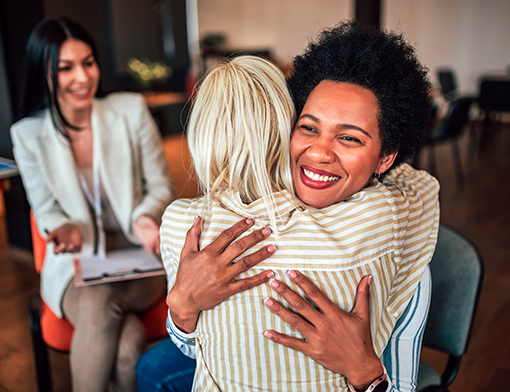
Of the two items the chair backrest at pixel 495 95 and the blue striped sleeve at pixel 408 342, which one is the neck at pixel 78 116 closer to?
the blue striped sleeve at pixel 408 342

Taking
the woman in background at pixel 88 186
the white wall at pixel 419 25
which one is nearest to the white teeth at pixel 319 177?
the woman in background at pixel 88 186

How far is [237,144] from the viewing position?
872 mm

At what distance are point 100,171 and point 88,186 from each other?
85 mm

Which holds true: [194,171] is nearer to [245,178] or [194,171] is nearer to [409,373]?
[245,178]

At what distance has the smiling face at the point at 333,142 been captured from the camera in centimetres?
91

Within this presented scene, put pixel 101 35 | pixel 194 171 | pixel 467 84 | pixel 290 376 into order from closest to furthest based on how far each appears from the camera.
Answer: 1. pixel 290 376
2. pixel 194 171
3. pixel 101 35
4. pixel 467 84

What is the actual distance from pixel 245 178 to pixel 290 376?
1.28 feet

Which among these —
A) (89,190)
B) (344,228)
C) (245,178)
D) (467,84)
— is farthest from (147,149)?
(467,84)

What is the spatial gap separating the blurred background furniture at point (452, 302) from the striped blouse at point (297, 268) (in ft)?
0.91

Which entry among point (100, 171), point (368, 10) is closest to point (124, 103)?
point (100, 171)

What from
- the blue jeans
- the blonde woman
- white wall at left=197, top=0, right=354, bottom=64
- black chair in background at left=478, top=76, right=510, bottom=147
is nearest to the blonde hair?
the blonde woman

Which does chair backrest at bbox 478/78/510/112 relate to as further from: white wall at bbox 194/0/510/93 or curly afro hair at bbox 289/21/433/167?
curly afro hair at bbox 289/21/433/167

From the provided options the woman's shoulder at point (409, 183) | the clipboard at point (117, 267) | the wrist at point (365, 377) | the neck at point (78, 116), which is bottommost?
the clipboard at point (117, 267)

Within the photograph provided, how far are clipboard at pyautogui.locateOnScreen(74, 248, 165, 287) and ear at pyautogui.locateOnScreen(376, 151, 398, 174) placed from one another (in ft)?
2.47
